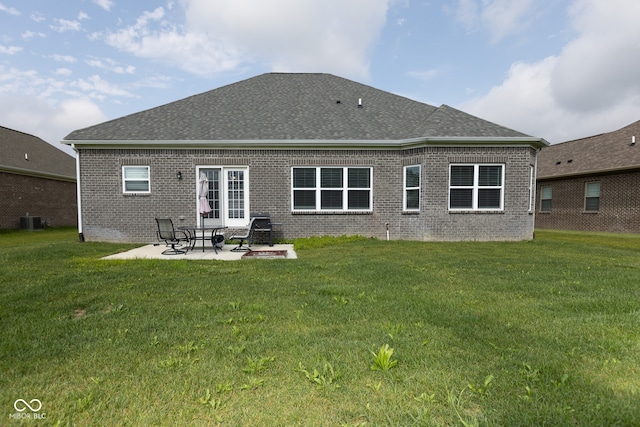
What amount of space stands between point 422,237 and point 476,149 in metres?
3.61

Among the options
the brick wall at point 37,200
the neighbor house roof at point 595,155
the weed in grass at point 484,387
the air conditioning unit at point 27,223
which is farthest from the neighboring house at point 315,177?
the brick wall at point 37,200

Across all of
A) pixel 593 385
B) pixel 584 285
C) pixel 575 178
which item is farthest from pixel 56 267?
pixel 575 178

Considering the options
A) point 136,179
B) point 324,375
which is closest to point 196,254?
point 136,179

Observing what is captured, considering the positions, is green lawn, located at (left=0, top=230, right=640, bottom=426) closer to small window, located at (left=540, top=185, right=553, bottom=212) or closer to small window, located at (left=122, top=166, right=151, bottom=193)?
small window, located at (left=122, top=166, right=151, bottom=193)

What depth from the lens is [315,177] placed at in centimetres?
1183

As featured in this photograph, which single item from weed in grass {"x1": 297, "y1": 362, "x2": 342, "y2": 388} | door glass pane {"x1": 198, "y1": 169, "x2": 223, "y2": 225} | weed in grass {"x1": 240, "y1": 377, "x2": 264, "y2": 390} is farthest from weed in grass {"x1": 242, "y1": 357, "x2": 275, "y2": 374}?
door glass pane {"x1": 198, "y1": 169, "x2": 223, "y2": 225}

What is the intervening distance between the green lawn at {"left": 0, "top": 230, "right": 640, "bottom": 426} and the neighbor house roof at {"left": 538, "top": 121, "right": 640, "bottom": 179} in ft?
48.3

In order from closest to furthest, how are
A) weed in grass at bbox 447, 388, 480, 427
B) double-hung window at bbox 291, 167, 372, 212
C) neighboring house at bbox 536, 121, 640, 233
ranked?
weed in grass at bbox 447, 388, 480, 427 → double-hung window at bbox 291, 167, 372, 212 → neighboring house at bbox 536, 121, 640, 233

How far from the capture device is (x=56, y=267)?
6781 millimetres

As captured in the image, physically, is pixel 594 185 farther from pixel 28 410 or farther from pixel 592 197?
pixel 28 410

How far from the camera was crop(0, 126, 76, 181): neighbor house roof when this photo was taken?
18.1 metres

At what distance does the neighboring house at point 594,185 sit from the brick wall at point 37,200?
103 feet

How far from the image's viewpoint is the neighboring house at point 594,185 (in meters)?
16.0

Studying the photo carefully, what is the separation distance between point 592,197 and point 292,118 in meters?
17.2
